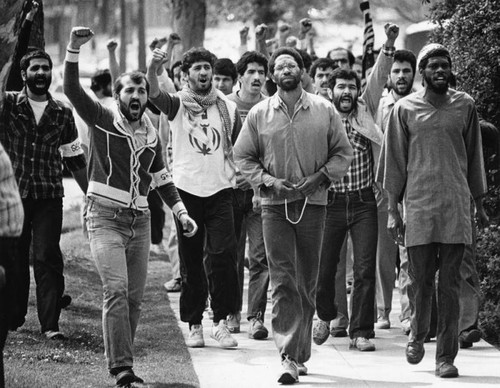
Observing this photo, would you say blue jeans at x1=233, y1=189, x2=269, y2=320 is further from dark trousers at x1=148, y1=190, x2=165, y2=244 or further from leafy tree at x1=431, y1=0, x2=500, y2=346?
dark trousers at x1=148, y1=190, x2=165, y2=244

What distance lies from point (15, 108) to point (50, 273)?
1356 millimetres

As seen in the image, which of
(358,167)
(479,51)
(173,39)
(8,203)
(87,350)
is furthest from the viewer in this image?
(173,39)

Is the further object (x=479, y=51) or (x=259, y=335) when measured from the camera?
(x=259, y=335)

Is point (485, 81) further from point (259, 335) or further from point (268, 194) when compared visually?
point (259, 335)

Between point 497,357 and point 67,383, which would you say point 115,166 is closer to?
point 67,383

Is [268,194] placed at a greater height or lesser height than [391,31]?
lesser

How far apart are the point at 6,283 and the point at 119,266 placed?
5.02 ft

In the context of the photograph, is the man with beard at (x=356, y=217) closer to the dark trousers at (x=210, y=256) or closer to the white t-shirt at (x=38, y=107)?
the dark trousers at (x=210, y=256)

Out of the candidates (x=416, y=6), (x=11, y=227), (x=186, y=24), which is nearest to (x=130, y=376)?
(x=11, y=227)

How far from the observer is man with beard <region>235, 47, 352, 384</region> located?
360 inches

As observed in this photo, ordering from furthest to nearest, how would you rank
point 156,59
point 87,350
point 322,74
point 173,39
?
point 173,39 → point 322,74 → point 87,350 → point 156,59

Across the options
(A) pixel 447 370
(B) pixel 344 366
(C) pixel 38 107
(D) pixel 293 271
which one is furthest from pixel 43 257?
(A) pixel 447 370

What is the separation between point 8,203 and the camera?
6.72m

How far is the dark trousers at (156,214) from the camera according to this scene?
46.2 ft
